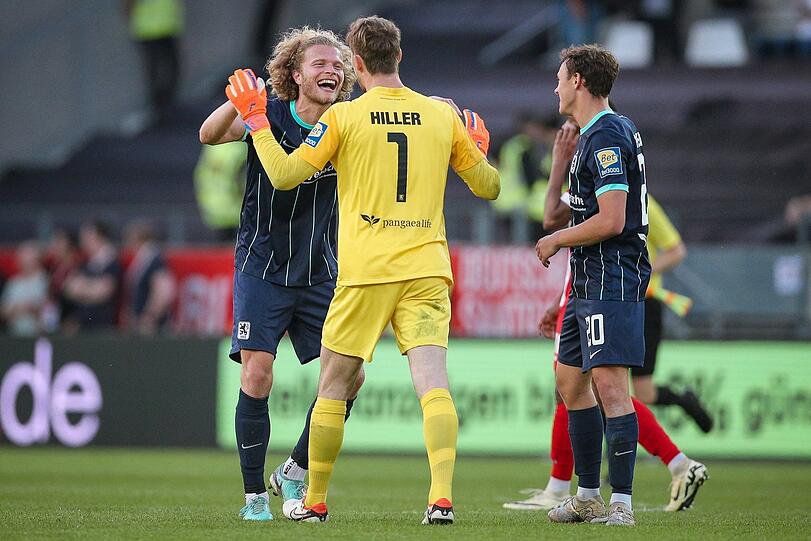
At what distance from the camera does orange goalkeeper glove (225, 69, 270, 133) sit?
6863 mm

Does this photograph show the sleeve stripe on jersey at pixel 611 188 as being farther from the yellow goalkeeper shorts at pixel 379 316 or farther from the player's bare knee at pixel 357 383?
the player's bare knee at pixel 357 383

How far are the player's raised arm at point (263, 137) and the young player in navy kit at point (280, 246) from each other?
0.21 metres

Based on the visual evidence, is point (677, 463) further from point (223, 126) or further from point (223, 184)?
point (223, 184)

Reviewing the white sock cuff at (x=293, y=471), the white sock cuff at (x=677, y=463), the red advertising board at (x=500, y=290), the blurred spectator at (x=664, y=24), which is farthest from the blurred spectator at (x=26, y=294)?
the blurred spectator at (x=664, y=24)

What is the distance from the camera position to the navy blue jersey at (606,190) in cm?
679

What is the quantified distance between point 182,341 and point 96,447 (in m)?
1.30

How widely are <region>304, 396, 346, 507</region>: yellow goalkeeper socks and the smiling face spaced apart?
150 centimetres

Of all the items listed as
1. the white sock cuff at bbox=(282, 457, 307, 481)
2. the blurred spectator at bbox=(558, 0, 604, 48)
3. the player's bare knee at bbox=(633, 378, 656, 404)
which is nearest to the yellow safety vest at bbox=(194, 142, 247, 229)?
the blurred spectator at bbox=(558, 0, 604, 48)

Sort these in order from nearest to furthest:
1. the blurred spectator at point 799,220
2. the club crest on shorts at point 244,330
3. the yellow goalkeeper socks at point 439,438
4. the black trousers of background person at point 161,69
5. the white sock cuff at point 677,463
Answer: the yellow goalkeeper socks at point 439,438
the club crest on shorts at point 244,330
the white sock cuff at point 677,463
the blurred spectator at point 799,220
the black trousers of background person at point 161,69

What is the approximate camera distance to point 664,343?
44.5 feet

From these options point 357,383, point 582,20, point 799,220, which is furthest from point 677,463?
point 582,20

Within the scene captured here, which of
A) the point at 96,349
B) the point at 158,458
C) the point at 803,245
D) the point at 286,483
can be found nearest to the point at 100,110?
the point at 96,349

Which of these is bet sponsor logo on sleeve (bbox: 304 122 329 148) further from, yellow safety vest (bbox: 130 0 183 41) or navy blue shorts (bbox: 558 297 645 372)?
yellow safety vest (bbox: 130 0 183 41)

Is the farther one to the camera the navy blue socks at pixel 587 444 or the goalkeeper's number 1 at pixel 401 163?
the navy blue socks at pixel 587 444
